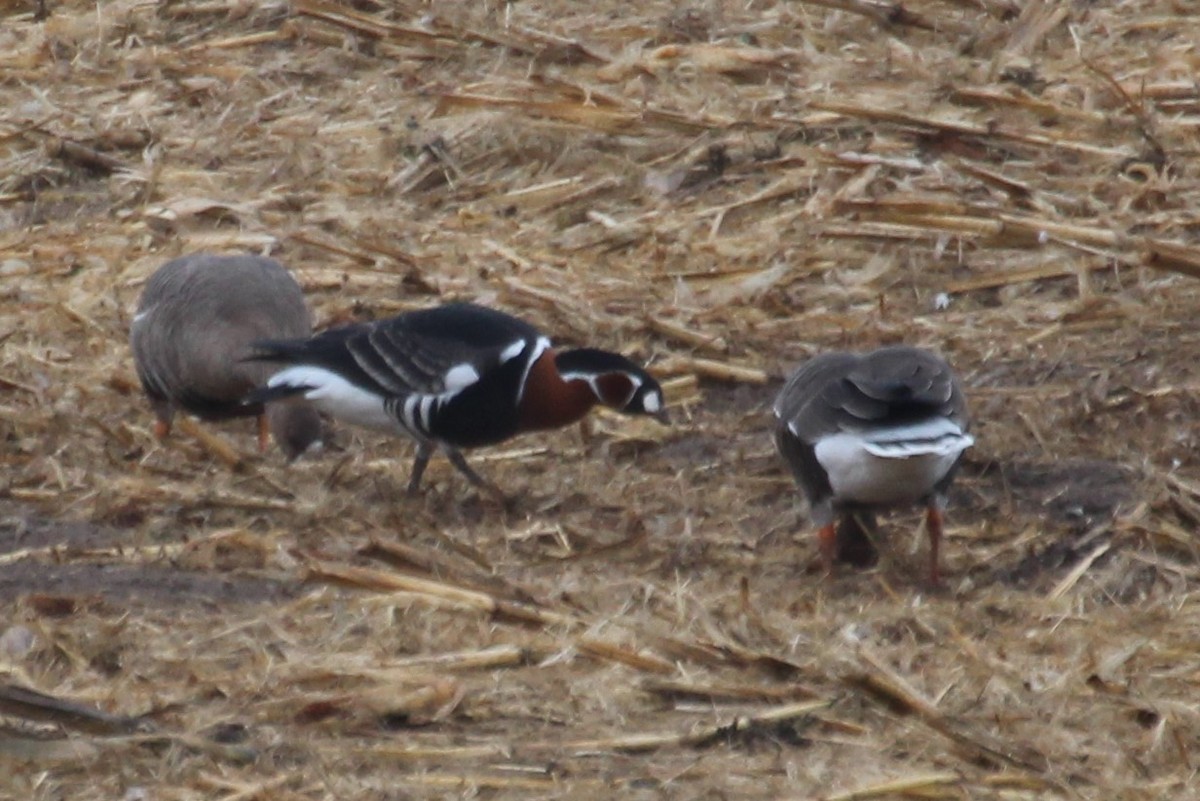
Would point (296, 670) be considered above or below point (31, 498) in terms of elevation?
above

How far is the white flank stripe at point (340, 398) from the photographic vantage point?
7699 mm

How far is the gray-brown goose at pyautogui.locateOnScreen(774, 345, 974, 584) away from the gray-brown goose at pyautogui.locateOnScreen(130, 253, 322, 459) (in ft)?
6.25

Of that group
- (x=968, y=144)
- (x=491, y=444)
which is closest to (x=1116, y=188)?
(x=968, y=144)

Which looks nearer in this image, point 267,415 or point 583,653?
point 583,653

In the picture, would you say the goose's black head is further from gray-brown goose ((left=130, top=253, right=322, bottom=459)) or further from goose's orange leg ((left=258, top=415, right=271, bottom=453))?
goose's orange leg ((left=258, top=415, right=271, bottom=453))

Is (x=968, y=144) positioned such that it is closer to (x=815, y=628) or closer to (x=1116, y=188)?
(x=1116, y=188)

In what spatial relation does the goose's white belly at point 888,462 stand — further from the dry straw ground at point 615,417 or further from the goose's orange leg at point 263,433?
the goose's orange leg at point 263,433

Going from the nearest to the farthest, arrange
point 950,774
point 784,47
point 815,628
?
point 950,774 < point 815,628 < point 784,47

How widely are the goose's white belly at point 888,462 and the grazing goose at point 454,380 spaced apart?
3.56 ft

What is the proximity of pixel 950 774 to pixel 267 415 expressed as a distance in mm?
3714

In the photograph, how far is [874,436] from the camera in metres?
6.41

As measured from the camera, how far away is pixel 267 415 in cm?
825

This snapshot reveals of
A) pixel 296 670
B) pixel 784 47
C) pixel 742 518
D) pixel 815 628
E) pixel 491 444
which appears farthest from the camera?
pixel 784 47

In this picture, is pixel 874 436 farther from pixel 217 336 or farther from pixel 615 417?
pixel 217 336
